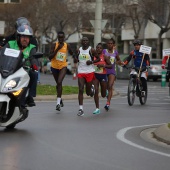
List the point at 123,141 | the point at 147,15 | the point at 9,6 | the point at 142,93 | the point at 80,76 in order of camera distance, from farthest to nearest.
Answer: the point at 9,6 → the point at 147,15 → the point at 142,93 → the point at 80,76 → the point at 123,141

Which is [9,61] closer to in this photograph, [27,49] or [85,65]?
[27,49]

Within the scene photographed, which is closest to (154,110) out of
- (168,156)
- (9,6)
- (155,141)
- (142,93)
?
(142,93)

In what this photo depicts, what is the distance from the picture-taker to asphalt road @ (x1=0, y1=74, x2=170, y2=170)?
902 cm

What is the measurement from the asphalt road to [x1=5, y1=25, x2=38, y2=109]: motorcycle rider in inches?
31.1

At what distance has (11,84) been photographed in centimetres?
1177

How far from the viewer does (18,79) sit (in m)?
11.9

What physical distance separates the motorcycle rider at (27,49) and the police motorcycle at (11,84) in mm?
163

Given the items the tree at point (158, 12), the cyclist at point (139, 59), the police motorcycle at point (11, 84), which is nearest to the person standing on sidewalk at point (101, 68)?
the cyclist at point (139, 59)

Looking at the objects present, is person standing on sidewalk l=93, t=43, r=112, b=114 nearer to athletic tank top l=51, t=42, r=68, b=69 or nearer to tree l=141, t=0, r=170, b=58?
A: athletic tank top l=51, t=42, r=68, b=69

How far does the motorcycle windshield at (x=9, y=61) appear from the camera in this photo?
38.9 ft

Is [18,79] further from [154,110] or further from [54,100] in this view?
[54,100]

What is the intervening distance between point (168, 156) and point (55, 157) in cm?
167

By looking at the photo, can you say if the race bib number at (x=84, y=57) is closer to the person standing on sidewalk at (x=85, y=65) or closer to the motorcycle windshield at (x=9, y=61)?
the person standing on sidewalk at (x=85, y=65)

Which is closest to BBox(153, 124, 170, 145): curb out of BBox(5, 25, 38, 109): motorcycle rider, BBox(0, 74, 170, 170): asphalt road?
BBox(0, 74, 170, 170): asphalt road
